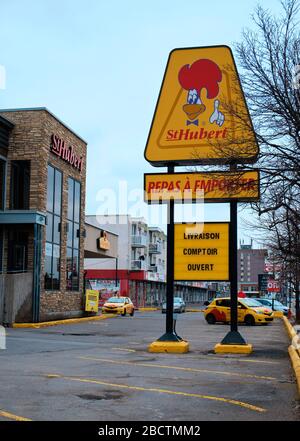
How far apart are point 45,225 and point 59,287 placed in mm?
3733

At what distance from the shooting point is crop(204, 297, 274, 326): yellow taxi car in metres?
31.9

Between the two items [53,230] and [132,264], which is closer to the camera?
[53,230]

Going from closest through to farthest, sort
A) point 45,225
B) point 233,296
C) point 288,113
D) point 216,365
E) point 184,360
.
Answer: point 288,113 < point 216,365 < point 184,360 < point 233,296 < point 45,225

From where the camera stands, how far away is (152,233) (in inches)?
3265

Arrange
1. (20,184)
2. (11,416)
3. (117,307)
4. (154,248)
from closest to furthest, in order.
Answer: (11,416) → (20,184) → (117,307) → (154,248)

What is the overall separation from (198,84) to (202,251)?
16.4 feet

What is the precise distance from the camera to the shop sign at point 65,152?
29.4 metres

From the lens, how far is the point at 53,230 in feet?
97.1

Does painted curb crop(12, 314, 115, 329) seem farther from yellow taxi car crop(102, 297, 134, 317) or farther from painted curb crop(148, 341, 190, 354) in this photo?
painted curb crop(148, 341, 190, 354)

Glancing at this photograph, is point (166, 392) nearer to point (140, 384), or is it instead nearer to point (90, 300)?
point (140, 384)

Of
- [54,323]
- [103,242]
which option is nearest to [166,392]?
[54,323]

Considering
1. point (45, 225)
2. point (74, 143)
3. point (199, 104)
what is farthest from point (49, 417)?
point (74, 143)

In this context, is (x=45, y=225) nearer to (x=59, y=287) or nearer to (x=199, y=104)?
(x=59, y=287)

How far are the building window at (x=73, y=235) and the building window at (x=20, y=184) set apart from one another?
447 centimetres
